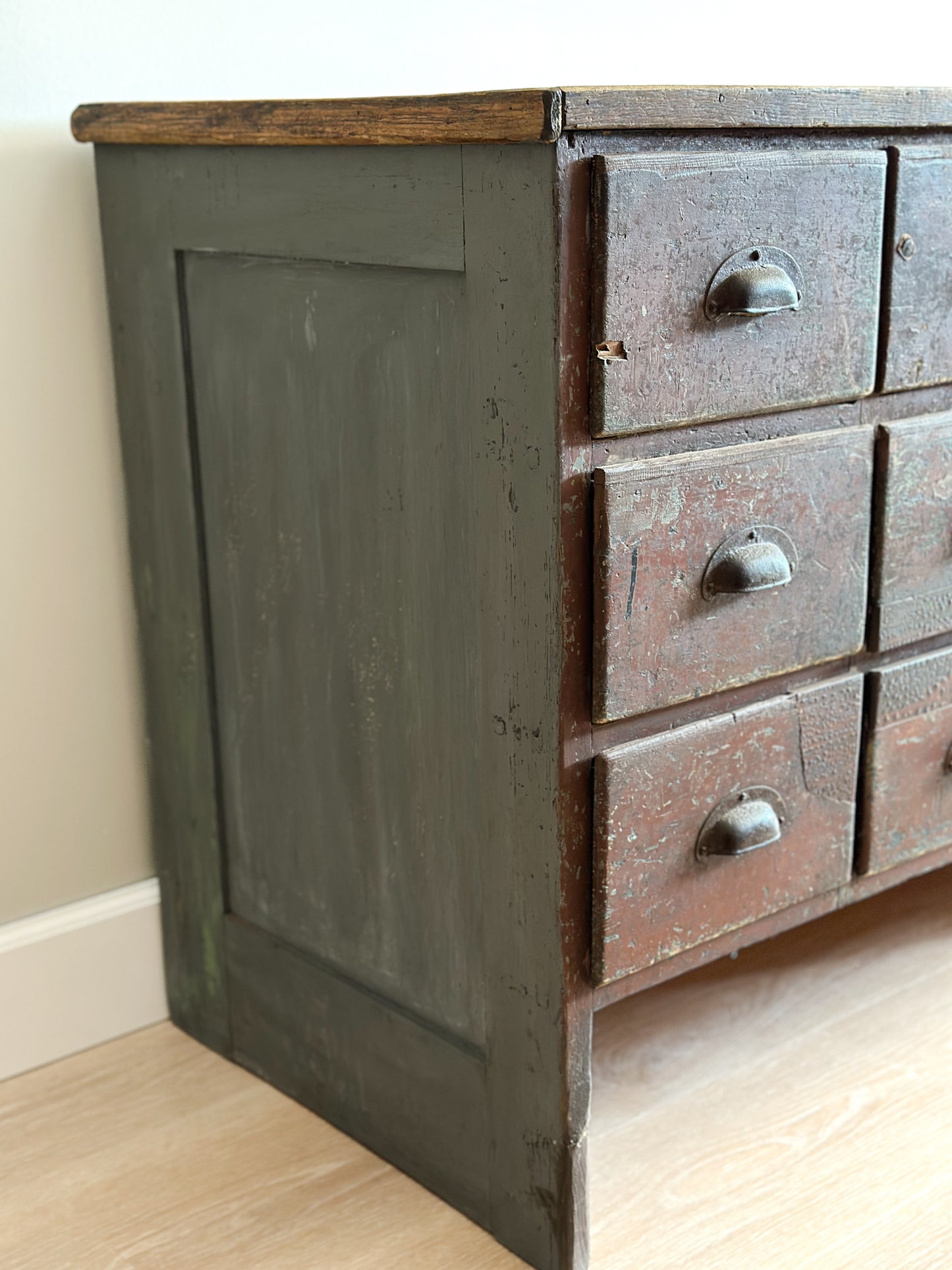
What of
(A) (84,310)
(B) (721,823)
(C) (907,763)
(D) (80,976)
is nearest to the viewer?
(B) (721,823)

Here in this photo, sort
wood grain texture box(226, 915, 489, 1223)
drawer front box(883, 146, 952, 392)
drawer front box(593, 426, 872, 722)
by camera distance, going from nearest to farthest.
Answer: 1. drawer front box(593, 426, 872, 722)
2. drawer front box(883, 146, 952, 392)
3. wood grain texture box(226, 915, 489, 1223)

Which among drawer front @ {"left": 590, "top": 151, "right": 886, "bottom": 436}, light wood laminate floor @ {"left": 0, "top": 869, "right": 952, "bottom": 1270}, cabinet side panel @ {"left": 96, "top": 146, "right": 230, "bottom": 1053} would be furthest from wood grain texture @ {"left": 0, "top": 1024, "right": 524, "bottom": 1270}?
drawer front @ {"left": 590, "top": 151, "right": 886, "bottom": 436}

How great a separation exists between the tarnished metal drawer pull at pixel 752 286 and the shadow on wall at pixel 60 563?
677 millimetres

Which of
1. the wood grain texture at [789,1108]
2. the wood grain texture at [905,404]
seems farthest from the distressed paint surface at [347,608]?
the wood grain texture at [905,404]

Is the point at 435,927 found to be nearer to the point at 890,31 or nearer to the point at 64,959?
the point at 64,959

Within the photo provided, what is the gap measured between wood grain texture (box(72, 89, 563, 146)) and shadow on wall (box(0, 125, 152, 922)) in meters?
0.11

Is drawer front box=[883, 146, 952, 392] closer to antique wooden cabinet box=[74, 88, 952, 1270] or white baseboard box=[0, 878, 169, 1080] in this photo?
antique wooden cabinet box=[74, 88, 952, 1270]

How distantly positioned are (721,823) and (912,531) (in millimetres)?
309

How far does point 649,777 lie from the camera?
1.17 metres

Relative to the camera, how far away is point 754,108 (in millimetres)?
1090

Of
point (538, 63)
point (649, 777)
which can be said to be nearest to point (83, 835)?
point (649, 777)

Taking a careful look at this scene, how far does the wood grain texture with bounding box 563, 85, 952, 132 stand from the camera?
3.31 feet

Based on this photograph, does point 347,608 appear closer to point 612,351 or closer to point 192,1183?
point 612,351

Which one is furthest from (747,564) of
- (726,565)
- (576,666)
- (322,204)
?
(322,204)
